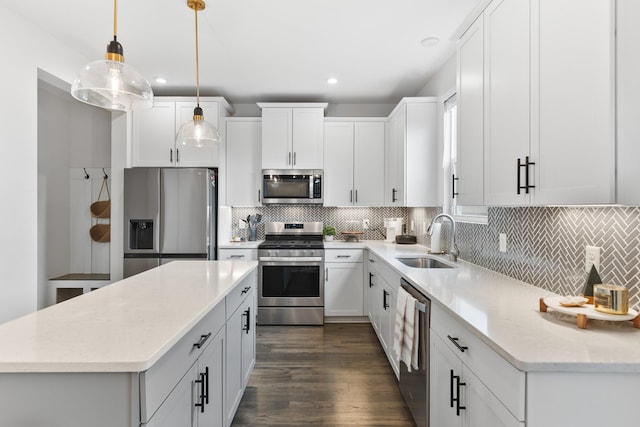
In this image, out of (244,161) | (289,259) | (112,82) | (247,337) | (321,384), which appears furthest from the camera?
(244,161)

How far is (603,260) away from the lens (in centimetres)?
141

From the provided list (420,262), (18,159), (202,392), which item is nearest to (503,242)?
(420,262)

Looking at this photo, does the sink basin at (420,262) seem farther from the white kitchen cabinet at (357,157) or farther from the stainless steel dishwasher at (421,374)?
the white kitchen cabinet at (357,157)

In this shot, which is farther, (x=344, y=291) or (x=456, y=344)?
(x=344, y=291)

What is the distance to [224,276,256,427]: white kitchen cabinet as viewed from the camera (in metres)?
1.99

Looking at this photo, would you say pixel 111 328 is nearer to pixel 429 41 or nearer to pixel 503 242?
Answer: pixel 503 242

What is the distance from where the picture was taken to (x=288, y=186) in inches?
166

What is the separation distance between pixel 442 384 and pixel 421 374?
0.33 m

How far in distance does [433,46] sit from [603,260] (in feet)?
7.37

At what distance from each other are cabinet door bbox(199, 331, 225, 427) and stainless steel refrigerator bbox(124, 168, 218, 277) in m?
2.06

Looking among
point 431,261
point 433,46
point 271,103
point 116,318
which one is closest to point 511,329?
point 116,318

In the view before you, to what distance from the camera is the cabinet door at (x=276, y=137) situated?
13.7 ft

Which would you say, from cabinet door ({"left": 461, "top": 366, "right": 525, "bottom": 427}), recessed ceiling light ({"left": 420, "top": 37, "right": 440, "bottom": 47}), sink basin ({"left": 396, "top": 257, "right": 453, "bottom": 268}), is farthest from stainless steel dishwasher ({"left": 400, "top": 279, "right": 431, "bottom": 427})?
recessed ceiling light ({"left": 420, "top": 37, "right": 440, "bottom": 47})

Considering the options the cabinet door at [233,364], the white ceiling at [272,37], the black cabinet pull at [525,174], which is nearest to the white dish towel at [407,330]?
the black cabinet pull at [525,174]
